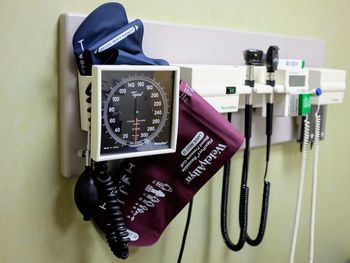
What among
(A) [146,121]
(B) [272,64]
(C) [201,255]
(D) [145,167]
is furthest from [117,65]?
(C) [201,255]

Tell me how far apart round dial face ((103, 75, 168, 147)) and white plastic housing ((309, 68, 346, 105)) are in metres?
0.46

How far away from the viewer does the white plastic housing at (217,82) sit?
2.39 feet

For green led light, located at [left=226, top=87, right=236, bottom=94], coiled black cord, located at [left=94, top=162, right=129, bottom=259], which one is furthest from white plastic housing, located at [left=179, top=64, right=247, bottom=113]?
coiled black cord, located at [left=94, top=162, right=129, bottom=259]

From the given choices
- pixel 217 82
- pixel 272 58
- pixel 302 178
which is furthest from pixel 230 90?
pixel 302 178

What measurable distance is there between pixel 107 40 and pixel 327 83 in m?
0.57

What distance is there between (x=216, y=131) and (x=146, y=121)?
0.13 metres

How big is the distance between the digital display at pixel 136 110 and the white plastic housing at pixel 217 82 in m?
0.10

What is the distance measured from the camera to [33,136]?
2.17ft

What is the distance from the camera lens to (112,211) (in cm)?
66

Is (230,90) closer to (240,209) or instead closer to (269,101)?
(269,101)

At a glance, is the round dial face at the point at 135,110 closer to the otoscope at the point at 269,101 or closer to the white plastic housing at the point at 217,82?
the white plastic housing at the point at 217,82

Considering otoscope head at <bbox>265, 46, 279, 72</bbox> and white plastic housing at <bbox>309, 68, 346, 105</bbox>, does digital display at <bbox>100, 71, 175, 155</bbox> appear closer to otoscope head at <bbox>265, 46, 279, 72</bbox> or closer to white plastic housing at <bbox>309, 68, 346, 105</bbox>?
otoscope head at <bbox>265, 46, 279, 72</bbox>

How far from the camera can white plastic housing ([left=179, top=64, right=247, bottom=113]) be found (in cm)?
73

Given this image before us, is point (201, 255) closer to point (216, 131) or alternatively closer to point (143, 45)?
point (216, 131)
